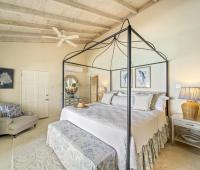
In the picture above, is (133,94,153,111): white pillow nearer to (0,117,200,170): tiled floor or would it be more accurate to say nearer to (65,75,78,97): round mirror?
(0,117,200,170): tiled floor

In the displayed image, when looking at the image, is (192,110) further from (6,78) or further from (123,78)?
(6,78)

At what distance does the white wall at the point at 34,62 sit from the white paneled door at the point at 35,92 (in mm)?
167

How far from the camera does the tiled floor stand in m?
2.23

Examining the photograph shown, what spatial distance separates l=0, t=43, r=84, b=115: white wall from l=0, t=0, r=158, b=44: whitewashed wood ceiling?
0.32m

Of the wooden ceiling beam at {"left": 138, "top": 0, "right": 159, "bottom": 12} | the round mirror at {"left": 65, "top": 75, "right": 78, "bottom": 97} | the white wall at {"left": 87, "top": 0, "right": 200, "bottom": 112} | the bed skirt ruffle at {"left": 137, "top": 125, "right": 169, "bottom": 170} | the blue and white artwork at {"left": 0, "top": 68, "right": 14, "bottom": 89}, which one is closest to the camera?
A: the bed skirt ruffle at {"left": 137, "top": 125, "right": 169, "bottom": 170}

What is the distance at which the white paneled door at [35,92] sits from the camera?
189 inches

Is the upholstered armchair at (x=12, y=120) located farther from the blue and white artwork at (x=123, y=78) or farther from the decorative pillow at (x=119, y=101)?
the blue and white artwork at (x=123, y=78)

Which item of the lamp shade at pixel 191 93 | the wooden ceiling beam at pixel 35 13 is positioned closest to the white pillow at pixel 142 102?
the lamp shade at pixel 191 93

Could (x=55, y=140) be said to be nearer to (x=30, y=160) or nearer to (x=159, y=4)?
(x=30, y=160)

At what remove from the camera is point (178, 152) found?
268 cm

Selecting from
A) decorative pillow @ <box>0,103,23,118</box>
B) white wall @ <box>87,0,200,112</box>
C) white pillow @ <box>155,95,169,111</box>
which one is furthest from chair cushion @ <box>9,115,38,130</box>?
white wall @ <box>87,0,200,112</box>

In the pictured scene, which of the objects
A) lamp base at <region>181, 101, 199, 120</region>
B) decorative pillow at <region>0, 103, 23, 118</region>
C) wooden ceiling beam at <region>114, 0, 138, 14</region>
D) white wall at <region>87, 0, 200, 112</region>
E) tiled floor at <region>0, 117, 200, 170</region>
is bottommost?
tiled floor at <region>0, 117, 200, 170</region>

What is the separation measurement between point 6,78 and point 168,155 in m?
4.97

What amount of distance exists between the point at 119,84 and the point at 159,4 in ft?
8.88
